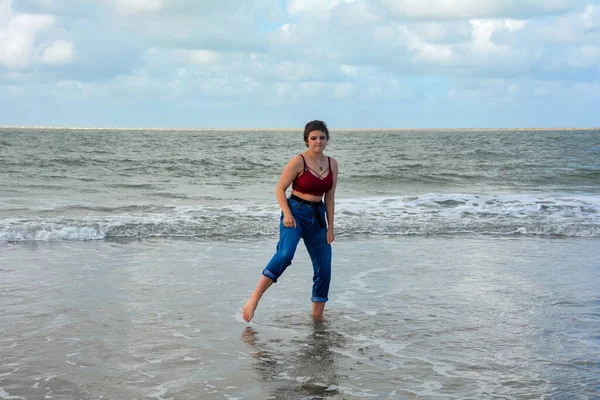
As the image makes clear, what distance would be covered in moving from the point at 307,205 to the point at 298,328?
106 cm

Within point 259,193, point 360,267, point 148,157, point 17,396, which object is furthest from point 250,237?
point 148,157

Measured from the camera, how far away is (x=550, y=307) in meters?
6.18

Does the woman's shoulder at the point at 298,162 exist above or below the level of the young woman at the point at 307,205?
above

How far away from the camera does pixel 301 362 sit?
4613mm

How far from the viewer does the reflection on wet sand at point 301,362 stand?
407cm

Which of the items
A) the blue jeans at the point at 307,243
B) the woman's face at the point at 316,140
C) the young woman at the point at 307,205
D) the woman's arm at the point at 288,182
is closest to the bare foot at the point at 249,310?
the young woman at the point at 307,205

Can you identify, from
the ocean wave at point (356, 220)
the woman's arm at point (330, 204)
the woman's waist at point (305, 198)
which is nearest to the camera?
the woman's waist at point (305, 198)

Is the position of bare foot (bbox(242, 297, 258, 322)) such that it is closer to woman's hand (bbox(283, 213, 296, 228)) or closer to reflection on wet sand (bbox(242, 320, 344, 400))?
reflection on wet sand (bbox(242, 320, 344, 400))

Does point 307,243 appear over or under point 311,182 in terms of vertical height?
under

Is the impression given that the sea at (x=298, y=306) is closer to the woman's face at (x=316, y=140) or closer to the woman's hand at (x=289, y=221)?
the woman's hand at (x=289, y=221)

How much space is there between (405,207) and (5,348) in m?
10.9

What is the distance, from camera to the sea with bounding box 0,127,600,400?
4.25m

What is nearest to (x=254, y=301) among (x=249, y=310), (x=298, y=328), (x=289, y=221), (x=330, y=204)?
(x=249, y=310)

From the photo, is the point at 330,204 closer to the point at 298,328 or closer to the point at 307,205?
the point at 307,205
